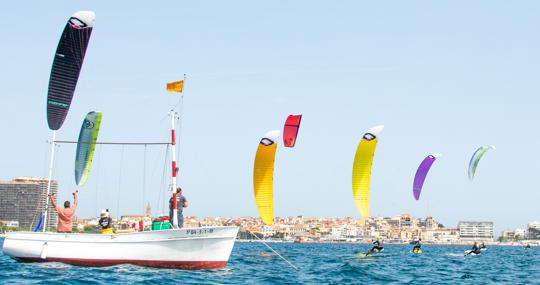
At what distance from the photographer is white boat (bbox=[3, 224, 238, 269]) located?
22375 mm

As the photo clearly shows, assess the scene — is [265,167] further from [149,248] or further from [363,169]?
[149,248]

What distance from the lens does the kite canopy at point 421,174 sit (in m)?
51.3

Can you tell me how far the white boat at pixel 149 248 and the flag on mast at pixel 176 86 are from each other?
189 inches

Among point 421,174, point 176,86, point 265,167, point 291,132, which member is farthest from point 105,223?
point 421,174

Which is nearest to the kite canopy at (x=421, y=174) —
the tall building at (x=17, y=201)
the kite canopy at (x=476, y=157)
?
the kite canopy at (x=476, y=157)

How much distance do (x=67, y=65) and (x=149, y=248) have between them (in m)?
6.03

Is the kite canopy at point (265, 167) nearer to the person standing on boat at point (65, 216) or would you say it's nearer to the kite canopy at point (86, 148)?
the kite canopy at point (86, 148)

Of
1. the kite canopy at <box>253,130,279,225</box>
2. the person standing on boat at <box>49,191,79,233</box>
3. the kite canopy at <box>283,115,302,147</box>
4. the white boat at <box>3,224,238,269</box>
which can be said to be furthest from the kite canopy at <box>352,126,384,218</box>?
the person standing on boat at <box>49,191,79,233</box>

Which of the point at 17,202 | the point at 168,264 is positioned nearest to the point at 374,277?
the point at 168,264

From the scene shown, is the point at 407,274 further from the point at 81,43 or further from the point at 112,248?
the point at 81,43

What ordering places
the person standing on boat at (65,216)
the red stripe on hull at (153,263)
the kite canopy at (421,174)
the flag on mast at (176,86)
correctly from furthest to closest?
the kite canopy at (421,174) < the flag on mast at (176,86) < the person standing on boat at (65,216) < the red stripe on hull at (153,263)

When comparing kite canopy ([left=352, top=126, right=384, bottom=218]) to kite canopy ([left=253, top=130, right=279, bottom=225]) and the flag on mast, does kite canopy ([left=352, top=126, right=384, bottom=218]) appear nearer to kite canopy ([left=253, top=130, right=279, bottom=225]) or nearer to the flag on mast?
kite canopy ([left=253, top=130, right=279, bottom=225])

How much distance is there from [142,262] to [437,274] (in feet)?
37.5

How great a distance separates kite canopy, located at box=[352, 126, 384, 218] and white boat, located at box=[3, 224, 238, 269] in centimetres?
→ 1925
